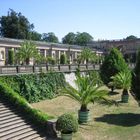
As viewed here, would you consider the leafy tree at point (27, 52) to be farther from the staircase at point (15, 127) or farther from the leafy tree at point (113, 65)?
the staircase at point (15, 127)

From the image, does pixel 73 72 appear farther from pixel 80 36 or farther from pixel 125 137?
pixel 80 36

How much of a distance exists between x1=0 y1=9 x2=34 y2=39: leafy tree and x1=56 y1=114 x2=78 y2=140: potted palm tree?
200 feet

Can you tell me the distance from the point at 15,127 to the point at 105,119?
6.72 m

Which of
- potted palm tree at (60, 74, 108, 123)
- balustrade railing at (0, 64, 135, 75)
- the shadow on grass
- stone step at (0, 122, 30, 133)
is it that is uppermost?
balustrade railing at (0, 64, 135, 75)

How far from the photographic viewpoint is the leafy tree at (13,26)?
77438mm

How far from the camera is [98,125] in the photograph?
838 inches

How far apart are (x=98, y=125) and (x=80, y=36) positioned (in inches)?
4328

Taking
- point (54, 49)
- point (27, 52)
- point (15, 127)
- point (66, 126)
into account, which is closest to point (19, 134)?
point (15, 127)

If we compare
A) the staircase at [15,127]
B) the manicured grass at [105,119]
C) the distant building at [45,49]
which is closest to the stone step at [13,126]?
the staircase at [15,127]

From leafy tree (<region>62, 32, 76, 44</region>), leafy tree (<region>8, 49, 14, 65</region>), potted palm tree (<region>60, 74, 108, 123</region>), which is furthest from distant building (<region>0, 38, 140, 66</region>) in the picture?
potted palm tree (<region>60, 74, 108, 123</region>)

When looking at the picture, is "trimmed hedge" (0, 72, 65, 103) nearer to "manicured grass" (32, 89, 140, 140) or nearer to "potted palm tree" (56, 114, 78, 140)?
"manicured grass" (32, 89, 140, 140)

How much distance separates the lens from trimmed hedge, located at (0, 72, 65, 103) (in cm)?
2780

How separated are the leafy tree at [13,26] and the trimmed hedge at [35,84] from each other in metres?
45.1

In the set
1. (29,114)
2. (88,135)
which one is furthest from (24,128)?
(88,135)
